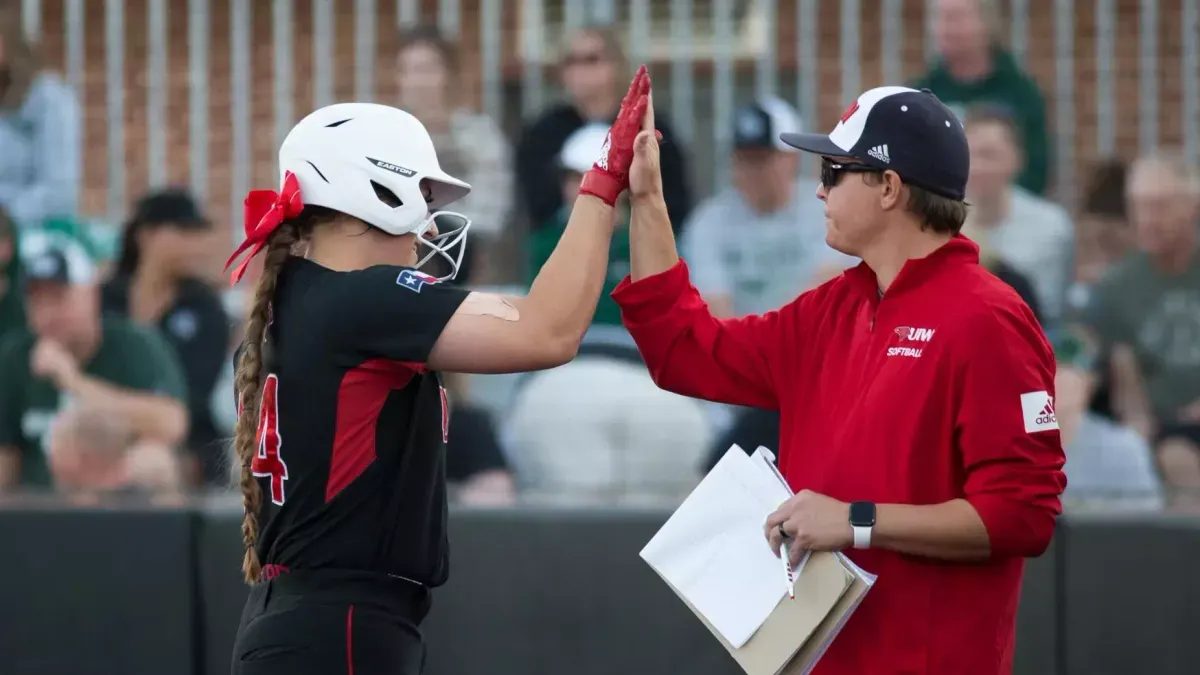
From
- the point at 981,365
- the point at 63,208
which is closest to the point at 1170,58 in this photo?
the point at 981,365

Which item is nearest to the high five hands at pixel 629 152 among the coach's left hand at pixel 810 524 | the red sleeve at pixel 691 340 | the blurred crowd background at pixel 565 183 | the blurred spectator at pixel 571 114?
the red sleeve at pixel 691 340

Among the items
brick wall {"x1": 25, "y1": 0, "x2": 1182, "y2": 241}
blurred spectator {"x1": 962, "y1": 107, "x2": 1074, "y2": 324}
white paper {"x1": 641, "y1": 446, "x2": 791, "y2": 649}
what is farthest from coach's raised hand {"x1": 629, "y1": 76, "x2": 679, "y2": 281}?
brick wall {"x1": 25, "y1": 0, "x2": 1182, "y2": 241}

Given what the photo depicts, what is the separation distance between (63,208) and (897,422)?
515cm

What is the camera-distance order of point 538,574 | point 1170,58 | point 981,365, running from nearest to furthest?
1. point 981,365
2. point 538,574
3. point 1170,58

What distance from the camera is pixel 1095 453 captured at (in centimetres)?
652

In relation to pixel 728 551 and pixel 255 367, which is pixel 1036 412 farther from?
pixel 255 367

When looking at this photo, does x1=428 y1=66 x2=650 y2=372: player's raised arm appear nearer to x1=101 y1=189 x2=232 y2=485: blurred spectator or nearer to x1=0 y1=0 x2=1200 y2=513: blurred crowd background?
x1=0 y1=0 x2=1200 y2=513: blurred crowd background

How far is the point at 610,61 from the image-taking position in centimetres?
724

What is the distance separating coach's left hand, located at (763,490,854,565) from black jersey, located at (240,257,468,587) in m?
0.81

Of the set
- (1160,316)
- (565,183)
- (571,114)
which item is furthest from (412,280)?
(1160,316)

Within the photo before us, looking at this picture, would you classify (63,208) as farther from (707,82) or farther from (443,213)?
(443,213)

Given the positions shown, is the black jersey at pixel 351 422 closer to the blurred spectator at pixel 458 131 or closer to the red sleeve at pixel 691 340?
the red sleeve at pixel 691 340

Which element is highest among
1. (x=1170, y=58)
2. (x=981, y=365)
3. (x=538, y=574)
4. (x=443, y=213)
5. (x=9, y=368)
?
(x=1170, y=58)

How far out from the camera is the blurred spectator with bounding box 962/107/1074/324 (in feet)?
22.5
